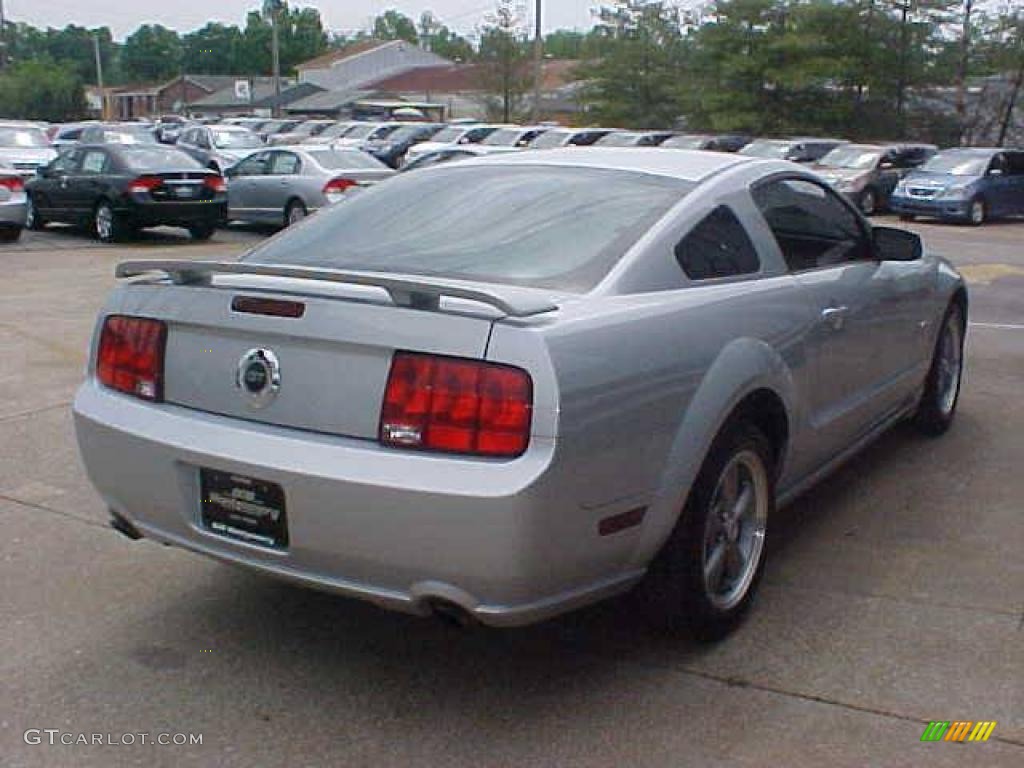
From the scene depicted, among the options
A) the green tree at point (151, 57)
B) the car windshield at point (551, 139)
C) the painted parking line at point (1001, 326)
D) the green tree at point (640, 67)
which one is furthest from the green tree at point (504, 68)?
the green tree at point (151, 57)

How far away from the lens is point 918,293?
5.76 m

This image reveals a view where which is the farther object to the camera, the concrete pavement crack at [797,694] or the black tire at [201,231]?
the black tire at [201,231]

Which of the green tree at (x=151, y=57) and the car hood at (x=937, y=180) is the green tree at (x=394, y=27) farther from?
the car hood at (x=937, y=180)

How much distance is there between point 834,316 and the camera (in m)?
4.75

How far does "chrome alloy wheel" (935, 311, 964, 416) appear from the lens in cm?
644

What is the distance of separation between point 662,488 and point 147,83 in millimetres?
118325

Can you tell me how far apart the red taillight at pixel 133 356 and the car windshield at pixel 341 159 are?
15.2m

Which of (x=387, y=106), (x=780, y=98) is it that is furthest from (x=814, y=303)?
(x=387, y=106)

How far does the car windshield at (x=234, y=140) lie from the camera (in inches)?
1126

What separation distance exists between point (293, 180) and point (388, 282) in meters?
16.0

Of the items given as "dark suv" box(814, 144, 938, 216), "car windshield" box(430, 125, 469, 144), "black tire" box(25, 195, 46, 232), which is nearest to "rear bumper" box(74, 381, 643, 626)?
"black tire" box(25, 195, 46, 232)

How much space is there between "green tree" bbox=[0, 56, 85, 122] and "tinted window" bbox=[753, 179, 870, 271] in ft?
243

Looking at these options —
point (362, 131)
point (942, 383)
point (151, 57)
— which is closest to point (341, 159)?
point (942, 383)

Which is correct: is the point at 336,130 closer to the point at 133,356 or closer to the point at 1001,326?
the point at 1001,326
